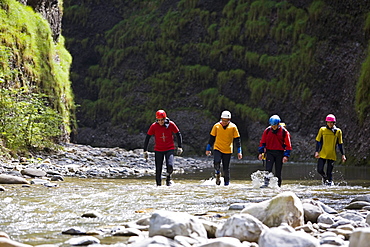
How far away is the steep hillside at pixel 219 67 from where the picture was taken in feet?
113

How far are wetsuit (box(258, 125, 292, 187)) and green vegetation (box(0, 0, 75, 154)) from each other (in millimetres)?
7678

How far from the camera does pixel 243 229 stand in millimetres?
5418

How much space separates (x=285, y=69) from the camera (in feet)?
128

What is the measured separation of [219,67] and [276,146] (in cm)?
3164

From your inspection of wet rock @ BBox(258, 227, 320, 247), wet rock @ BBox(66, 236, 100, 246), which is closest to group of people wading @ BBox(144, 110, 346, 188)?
wet rock @ BBox(66, 236, 100, 246)

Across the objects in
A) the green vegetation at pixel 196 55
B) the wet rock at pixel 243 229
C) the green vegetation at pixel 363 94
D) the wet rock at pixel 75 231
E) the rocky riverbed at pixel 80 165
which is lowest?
the rocky riverbed at pixel 80 165

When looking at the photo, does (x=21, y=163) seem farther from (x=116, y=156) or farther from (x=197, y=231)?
(x=197, y=231)

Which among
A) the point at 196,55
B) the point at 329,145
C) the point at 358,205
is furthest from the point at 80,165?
the point at 196,55

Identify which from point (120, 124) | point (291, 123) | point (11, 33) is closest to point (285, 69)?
point (291, 123)

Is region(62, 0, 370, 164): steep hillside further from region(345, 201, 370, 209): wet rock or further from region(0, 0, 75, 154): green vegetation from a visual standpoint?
region(345, 201, 370, 209): wet rock

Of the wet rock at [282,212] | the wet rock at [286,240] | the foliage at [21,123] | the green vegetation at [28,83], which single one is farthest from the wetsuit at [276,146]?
the wet rock at [286,240]

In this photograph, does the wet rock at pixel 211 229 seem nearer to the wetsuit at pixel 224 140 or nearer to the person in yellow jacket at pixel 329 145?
the wetsuit at pixel 224 140

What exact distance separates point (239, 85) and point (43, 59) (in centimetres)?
2100

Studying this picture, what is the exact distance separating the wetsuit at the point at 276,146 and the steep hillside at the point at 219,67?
15316 millimetres
